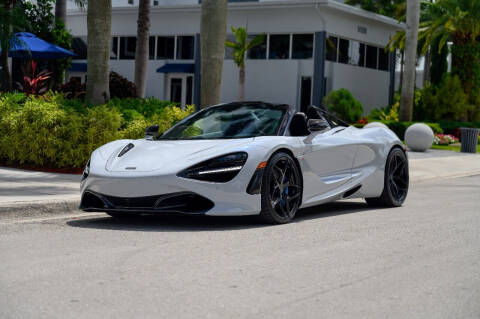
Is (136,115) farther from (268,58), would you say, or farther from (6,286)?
(268,58)

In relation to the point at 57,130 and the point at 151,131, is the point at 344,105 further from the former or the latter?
the point at 151,131

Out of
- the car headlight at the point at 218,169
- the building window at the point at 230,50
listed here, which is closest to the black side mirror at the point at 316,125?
the car headlight at the point at 218,169

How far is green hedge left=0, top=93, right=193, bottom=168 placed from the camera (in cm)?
1248

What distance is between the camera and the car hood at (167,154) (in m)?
7.79

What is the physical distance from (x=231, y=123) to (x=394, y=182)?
8.98ft

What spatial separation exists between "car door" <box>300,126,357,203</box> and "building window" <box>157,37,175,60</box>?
3351 centimetres

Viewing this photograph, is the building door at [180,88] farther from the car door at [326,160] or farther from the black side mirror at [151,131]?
the black side mirror at [151,131]

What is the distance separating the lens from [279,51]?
38750 millimetres

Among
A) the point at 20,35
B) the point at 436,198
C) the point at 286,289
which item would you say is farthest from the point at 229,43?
the point at 286,289

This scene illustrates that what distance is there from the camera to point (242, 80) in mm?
38469

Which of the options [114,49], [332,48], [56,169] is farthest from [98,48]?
[114,49]

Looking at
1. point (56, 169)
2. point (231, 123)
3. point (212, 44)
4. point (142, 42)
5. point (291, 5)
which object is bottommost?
point (56, 169)

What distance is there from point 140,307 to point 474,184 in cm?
1170

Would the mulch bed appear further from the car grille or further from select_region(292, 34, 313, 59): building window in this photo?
select_region(292, 34, 313, 59): building window
